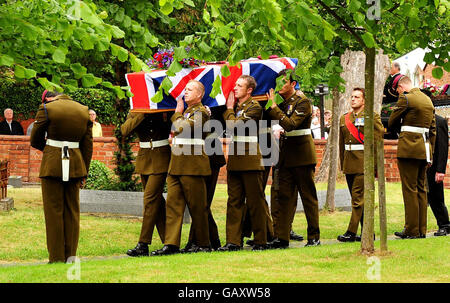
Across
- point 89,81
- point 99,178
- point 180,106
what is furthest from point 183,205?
point 99,178

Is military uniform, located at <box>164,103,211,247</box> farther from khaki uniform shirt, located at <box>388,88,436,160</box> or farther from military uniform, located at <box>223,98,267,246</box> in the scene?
khaki uniform shirt, located at <box>388,88,436,160</box>

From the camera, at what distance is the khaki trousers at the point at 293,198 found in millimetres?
9953

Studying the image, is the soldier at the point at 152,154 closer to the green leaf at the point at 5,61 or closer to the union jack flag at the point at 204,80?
the union jack flag at the point at 204,80

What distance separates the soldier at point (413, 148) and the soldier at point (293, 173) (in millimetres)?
1324

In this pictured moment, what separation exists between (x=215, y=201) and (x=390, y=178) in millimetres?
6027

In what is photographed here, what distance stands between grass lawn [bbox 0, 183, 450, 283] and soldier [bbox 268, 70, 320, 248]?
608mm

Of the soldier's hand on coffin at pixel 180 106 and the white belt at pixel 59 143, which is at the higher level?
the soldier's hand on coffin at pixel 180 106

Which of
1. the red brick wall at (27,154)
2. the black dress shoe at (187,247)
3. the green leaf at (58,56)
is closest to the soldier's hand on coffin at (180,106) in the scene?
the black dress shoe at (187,247)

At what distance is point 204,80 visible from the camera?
988cm

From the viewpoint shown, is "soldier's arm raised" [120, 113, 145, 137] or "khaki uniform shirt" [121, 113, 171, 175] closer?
"soldier's arm raised" [120, 113, 145, 137]

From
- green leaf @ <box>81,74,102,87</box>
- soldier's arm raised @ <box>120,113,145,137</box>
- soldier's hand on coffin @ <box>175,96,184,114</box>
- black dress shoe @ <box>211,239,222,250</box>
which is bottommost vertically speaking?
black dress shoe @ <box>211,239,222,250</box>

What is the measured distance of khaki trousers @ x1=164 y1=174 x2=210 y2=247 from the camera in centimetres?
948

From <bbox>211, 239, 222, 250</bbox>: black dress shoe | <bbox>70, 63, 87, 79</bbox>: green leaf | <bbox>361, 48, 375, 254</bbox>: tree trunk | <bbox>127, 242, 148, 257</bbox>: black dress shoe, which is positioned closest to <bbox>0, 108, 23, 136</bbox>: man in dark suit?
<bbox>211, 239, 222, 250</bbox>: black dress shoe

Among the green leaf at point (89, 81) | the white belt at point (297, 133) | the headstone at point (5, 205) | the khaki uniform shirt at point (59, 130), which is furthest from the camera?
the headstone at point (5, 205)
